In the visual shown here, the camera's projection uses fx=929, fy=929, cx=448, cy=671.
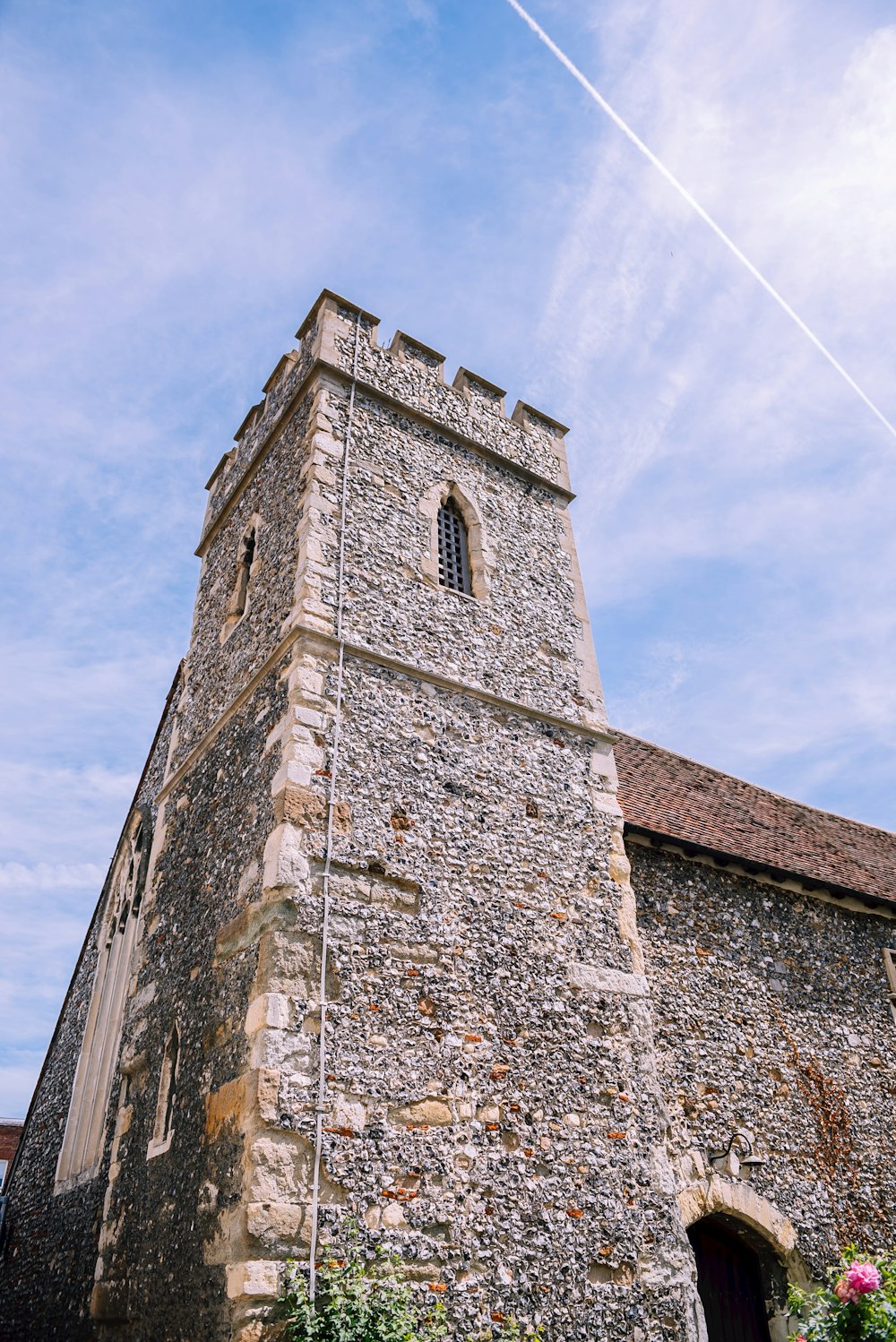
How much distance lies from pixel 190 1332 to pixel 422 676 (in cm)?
475

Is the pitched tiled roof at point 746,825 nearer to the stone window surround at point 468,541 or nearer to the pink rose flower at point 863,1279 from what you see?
the stone window surround at point 468,541

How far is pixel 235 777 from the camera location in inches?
307

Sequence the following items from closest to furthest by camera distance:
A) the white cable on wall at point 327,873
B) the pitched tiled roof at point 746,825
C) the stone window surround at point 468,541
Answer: the white cable on wall at point 327,873 → the stone window surround at point 468,541 → the pitched tiled roof at point 746,825

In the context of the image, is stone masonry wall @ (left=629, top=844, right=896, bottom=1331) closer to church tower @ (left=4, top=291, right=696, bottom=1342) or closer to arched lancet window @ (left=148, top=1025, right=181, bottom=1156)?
church tower @ (left=4, top=291, right=696, bottom=1342)

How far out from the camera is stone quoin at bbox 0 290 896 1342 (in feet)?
19.3

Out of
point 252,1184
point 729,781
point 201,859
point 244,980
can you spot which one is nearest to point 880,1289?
point 252,1184

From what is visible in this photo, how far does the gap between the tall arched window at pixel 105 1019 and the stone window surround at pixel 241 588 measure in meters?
3.15

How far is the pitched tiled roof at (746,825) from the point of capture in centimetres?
995

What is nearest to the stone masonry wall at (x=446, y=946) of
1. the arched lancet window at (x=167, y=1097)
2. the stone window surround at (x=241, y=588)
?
the arched lancet window at (x=167, y=1097)

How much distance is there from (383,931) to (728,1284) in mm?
4620

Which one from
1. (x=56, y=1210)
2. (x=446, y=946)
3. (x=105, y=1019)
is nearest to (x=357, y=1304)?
(x=446, y=946)

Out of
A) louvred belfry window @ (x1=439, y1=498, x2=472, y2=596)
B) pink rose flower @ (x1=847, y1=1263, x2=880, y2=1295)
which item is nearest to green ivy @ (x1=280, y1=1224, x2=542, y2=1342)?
pink rose flower @ (x1=847, y1=1263, x2=880, y2=1295)

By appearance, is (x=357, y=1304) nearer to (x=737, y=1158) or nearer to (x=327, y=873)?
(x=327, y=873)

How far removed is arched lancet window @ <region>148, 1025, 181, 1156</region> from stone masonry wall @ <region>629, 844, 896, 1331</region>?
158 inches
